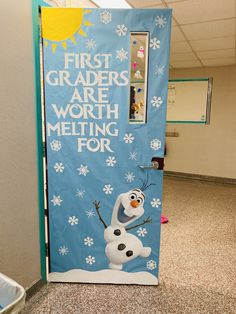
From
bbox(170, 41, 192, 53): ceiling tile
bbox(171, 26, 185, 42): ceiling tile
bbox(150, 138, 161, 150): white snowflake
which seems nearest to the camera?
bbox(150, 138, 161, 150): white snowflake

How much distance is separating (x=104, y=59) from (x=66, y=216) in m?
1.23

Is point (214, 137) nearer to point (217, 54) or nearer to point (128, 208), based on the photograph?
point (217, 54)

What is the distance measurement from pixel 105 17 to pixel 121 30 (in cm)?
14

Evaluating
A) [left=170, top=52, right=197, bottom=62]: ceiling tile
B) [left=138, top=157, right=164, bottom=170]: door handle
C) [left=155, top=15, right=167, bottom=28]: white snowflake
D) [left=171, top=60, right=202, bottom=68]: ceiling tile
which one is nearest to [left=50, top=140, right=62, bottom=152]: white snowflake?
[left=138, top=157, right=164, bottom=170]: door handle

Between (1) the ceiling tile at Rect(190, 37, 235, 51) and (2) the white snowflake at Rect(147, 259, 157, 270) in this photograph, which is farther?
(1) the ceiling tile at Rect(190, 37, 235, 51)

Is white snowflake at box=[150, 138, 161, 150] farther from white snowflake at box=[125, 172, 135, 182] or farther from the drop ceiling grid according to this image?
the drop ceiling grid

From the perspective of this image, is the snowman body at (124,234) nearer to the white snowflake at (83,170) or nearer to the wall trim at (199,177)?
the white snowflake at (83,170)

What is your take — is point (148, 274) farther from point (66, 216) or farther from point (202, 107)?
point (202, 107)

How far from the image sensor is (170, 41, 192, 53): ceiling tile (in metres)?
3.88

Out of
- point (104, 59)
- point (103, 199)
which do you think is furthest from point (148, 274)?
point (104, 59)

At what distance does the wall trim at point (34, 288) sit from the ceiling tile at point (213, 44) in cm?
370

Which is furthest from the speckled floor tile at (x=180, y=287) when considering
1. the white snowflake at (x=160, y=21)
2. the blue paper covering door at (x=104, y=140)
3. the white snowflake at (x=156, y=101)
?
the white snowflake at (x=160, y=21)

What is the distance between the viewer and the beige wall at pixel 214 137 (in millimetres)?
5324

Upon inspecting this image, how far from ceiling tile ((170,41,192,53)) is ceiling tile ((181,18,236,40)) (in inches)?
12.8
